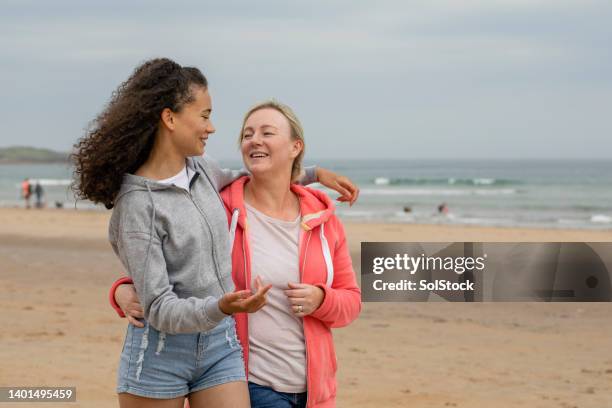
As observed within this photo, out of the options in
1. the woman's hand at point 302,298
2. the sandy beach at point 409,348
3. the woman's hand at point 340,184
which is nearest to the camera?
the woman's hand at point 302,298

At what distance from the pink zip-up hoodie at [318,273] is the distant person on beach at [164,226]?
0.61ft

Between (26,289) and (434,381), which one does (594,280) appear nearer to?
(434,381)

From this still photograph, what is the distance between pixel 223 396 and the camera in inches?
102

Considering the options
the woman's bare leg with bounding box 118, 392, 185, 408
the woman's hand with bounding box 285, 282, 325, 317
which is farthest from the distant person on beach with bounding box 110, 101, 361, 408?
the woman's bare leg with bounding box 118, 392, 185, 408

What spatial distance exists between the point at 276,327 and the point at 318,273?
241mm

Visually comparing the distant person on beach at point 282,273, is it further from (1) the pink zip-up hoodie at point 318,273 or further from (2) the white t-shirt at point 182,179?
(2) the white t-shirt at point 182,179

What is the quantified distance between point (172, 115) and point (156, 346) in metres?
0.72

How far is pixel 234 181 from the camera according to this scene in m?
3.08

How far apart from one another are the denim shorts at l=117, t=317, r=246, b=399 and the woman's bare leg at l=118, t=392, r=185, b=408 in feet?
0.06

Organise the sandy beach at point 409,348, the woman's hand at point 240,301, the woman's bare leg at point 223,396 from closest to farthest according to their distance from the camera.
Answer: the woman's hand at point 240,301 → the woman's bare leg at point 223,396 → the sandy beach at point 409,348

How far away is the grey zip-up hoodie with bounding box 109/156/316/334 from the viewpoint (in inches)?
95.6

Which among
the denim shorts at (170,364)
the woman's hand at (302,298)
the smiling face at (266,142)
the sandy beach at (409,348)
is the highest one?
the smiling face at (266,142)

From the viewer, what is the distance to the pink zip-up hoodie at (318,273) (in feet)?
9.43

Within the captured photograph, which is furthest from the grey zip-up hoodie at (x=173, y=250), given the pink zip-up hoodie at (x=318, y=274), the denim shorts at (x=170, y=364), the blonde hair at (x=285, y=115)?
the blonde hair at (x=285, y=115)
